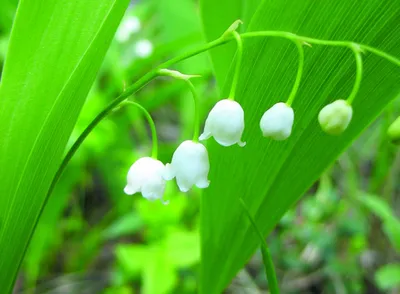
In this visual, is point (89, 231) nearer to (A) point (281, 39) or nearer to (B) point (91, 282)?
(B) point (91, 282)

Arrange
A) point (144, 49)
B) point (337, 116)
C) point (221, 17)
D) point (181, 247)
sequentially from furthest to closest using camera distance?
point (144, 49), point (181, 247), point (221, 17), point (337, 116)

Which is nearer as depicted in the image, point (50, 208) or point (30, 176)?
point (30, 176)

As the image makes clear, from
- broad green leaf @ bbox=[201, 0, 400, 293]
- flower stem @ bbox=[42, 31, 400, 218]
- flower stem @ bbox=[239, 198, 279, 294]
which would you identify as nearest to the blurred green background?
broad green leaf @ bbox=[201, 0, 400, 293]

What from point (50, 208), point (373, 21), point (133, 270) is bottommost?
point (373, 21)

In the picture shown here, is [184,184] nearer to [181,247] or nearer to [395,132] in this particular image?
[395,132]

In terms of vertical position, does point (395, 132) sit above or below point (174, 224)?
below

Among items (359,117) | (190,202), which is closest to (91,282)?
(190,202)

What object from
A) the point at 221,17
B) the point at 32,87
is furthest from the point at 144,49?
the point at 32,87
